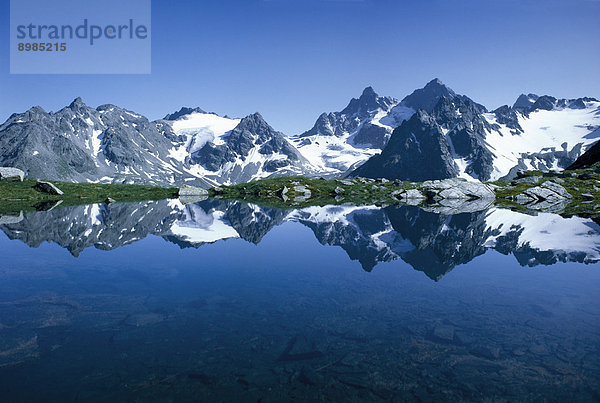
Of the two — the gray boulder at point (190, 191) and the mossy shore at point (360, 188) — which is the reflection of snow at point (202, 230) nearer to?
the mossy shore at point (360, 188)

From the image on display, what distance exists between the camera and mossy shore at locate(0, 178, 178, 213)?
293 ft

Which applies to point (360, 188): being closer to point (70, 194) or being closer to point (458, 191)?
point (458, 191)

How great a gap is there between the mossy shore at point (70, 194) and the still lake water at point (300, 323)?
235 ft

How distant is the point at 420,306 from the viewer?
671 inches

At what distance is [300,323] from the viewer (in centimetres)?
1487

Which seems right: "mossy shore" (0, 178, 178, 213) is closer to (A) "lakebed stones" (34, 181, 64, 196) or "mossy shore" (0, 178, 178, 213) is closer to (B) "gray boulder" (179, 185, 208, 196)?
(A) "lakebed stones" (34, 181, 64, 196)

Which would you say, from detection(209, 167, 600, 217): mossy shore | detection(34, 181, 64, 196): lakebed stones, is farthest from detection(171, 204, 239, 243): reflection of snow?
detection(34, 181, 64, 196): lakebed stones

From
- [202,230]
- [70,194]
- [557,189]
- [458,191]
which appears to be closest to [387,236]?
[202,230]

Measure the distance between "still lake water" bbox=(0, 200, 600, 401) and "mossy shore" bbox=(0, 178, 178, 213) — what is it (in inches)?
2825

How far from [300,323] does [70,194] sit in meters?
124

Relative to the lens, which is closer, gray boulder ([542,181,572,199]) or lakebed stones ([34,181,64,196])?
gray boulder ([542,181,572,199])

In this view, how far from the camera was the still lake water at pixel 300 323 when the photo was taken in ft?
34.5

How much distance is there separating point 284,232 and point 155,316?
27.6m

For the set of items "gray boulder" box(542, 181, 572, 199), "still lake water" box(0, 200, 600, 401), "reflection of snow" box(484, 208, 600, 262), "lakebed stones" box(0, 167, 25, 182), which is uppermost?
"lakebed stones" box(0, 167, 25, 182)
